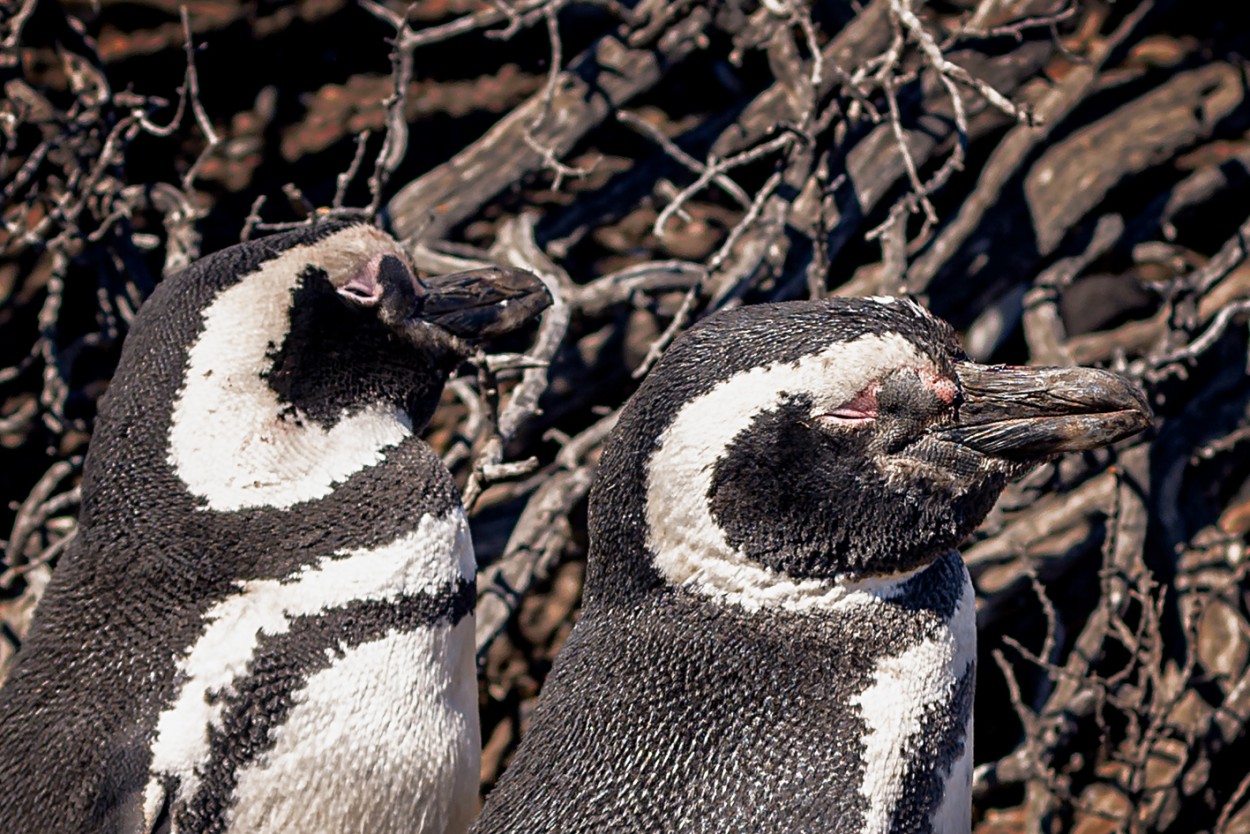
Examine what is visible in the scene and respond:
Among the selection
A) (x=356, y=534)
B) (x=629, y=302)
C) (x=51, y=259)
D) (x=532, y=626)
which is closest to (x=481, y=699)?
(x=532, y=626)

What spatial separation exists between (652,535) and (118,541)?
0.69 meters

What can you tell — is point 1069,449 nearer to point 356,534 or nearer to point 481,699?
point 356,534

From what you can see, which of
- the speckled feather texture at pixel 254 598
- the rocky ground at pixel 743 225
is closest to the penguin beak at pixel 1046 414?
the speckled feather texture at pixel 254 598

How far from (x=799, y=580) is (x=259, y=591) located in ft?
2.14

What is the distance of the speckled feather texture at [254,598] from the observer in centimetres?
157

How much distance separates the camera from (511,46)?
2941 millimetres

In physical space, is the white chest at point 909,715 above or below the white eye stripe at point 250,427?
below

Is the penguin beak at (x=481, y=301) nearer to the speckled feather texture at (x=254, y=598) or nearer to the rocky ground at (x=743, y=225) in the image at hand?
the speckled feather texture at (x=254, y=598)

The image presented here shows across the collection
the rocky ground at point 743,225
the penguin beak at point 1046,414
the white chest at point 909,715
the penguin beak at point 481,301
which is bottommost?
the rocky ground at point 743,225

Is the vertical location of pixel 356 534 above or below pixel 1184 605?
above

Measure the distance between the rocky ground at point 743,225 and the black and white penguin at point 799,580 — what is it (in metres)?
0.92

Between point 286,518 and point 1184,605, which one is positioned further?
point 1184,605

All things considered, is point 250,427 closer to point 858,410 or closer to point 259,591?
point 259,591

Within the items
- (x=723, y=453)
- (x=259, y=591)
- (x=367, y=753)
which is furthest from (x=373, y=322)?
(x=723, y=453)
